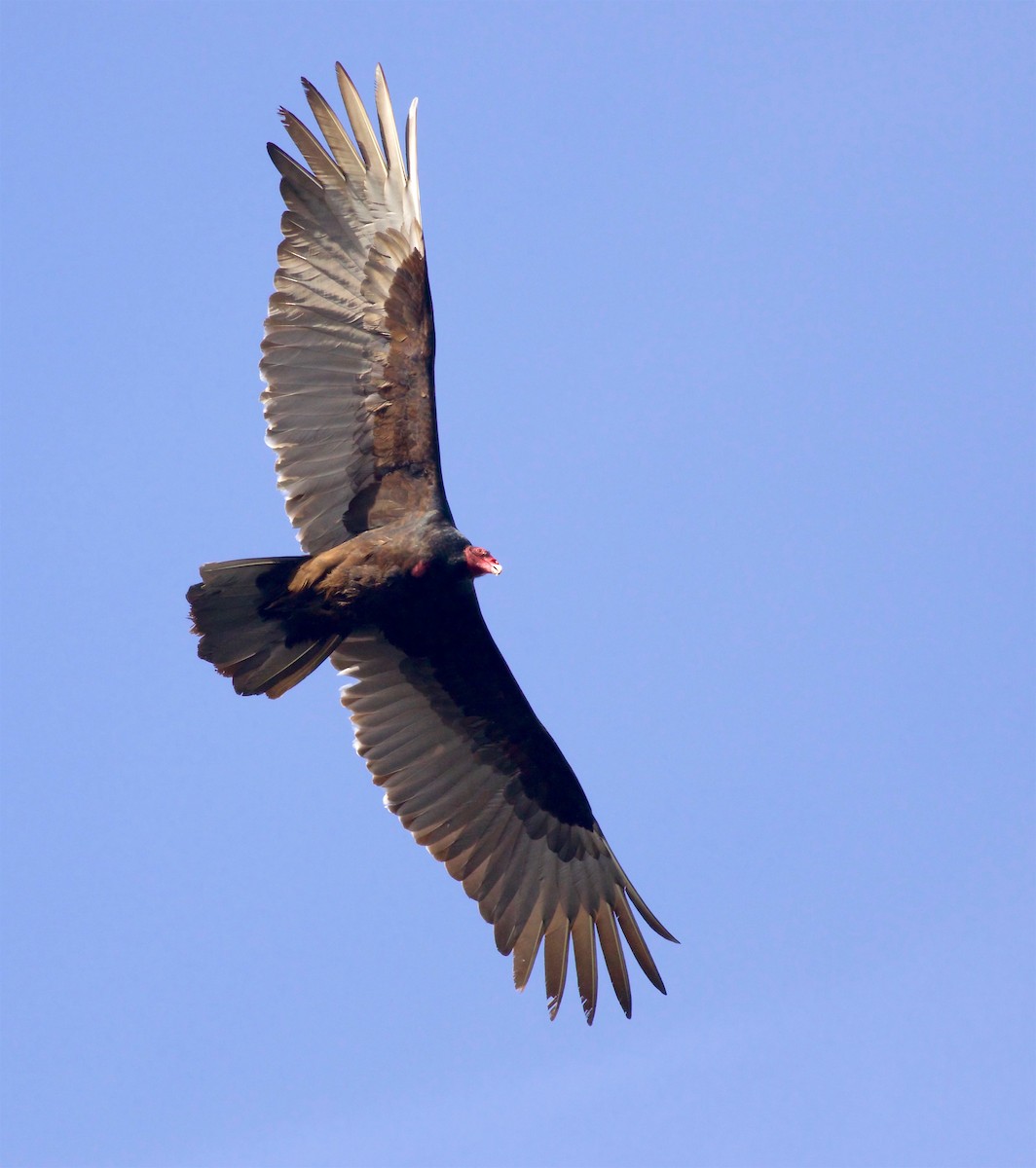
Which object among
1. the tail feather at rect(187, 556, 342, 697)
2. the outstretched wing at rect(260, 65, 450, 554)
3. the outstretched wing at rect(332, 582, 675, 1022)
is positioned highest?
the outstretched wing at rect(260, 65, 450, 554)

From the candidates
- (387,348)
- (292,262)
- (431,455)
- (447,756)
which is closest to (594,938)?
(447,756)

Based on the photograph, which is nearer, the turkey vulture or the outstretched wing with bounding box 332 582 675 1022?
the turkey vulture

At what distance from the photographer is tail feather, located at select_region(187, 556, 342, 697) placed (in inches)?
361

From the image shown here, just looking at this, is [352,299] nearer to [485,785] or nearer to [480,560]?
[480,560]

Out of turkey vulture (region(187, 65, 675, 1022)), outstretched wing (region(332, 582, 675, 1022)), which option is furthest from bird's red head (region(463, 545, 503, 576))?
outstretched wing (region(332, 582, 675, 1022))

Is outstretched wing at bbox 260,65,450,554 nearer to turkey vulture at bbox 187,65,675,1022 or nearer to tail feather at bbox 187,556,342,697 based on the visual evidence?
turkey vulture at bbox 187,65,675,1022

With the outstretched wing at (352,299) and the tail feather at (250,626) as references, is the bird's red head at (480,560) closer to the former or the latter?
the outstretched wing at (352,299)

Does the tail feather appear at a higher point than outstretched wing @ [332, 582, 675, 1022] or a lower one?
higher

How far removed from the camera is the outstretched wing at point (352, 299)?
919 cm

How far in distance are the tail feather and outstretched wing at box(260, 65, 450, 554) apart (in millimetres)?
732

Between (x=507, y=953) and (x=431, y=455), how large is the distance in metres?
2.81

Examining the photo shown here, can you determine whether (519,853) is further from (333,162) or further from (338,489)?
Answer: (333,162)

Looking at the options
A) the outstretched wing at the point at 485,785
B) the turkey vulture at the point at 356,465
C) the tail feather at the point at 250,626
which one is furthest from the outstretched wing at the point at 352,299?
the outstretched wing at the point at 485,785

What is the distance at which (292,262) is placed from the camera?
920 cm
